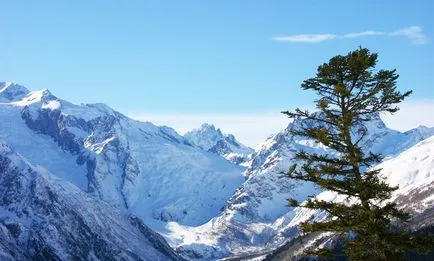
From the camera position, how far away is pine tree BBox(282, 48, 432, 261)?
31.6m

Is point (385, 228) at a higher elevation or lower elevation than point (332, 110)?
lower

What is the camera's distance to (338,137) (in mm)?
34000

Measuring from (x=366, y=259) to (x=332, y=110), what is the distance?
7.79m

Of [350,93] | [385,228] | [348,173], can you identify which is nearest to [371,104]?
[350,93]

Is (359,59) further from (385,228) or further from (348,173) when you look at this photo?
(385,228)

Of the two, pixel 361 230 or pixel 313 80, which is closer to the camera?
pixel 361 230

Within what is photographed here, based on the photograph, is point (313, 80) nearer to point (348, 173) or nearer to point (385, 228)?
point (348, 173)

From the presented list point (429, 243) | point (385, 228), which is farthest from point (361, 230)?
point (429, 243)

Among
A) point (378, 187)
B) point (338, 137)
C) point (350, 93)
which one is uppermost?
point (350, 93)

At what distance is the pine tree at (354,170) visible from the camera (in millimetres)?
31578

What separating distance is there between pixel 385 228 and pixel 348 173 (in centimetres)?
330

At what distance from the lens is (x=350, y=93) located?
111 ft

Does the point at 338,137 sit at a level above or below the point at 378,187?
above

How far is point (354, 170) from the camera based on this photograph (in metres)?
33.2
